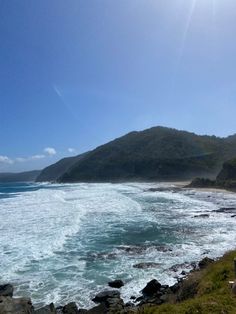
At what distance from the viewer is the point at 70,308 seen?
15.5m

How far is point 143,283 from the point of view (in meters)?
18.8

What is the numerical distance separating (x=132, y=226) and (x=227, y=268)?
20.8 meters

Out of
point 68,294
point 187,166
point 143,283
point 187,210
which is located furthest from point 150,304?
point 187,166

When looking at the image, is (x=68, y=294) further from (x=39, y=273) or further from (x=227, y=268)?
(x=227, y=268)

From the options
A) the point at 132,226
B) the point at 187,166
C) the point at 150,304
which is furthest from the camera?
the point at 187,166

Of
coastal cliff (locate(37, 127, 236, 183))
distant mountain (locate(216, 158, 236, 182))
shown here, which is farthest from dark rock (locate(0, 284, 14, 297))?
coastal cliff (locate(37, 127, 236, 183))

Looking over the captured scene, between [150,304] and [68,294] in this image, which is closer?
[150,304]

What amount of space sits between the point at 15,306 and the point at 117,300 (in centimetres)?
456

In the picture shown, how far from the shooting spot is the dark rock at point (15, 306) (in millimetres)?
14438

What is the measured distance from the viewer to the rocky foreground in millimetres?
14430

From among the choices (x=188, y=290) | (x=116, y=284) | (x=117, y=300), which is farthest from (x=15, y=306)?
(x=188, y=290)

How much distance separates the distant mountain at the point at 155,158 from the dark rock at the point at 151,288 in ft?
373

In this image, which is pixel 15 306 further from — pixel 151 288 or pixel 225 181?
pixel 225 181

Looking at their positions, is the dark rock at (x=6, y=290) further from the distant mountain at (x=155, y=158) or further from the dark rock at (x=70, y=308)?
the distant mountain at (x=155, y=158)
